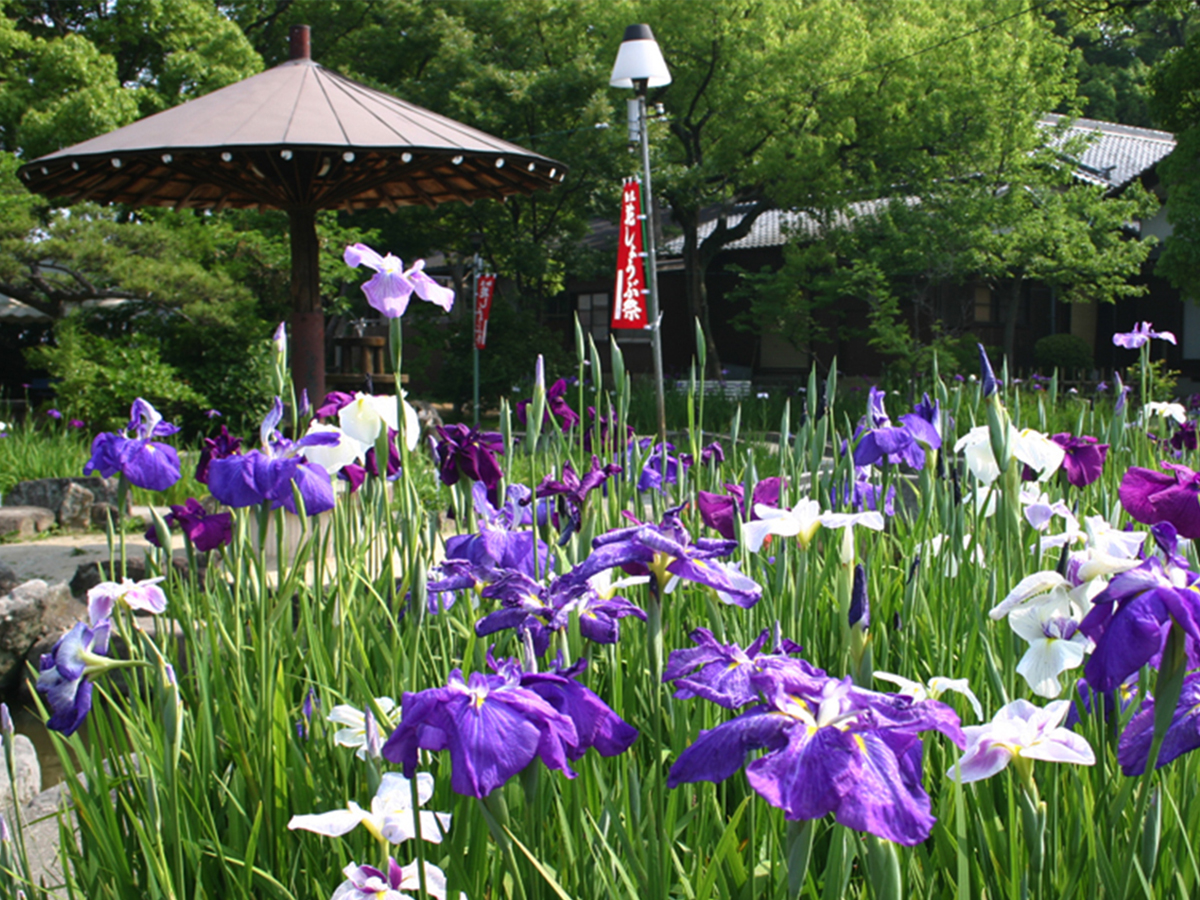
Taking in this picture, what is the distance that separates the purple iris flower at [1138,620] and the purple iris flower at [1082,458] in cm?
120

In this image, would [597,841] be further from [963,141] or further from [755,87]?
[755,87]

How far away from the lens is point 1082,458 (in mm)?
→ 1885

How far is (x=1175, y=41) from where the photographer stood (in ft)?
106

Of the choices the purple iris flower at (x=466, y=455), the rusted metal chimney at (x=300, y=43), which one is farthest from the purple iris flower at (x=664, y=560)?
the rusted metal chimney at (x=300, y=43)

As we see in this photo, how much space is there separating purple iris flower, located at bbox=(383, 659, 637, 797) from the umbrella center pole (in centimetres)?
613

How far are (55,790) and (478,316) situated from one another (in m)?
8.18

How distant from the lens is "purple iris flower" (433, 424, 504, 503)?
5.65 feet

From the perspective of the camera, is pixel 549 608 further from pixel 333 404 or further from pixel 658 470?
pixel 658 470

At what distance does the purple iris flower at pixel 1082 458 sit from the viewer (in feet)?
6.10

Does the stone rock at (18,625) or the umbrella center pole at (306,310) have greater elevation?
the umbrella center pole at (306,310)

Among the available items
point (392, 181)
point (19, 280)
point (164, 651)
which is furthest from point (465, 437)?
point (19, 280)

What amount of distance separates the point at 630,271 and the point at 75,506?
4.21 m

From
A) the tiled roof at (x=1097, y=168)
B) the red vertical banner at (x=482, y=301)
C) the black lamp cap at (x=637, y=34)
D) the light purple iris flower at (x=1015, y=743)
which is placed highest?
the tiled roof at (x=1097, y=168)

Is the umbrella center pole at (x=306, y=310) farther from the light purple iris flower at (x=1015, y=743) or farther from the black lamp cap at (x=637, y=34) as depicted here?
the light purple iris flower at (x=1015, y=743)
